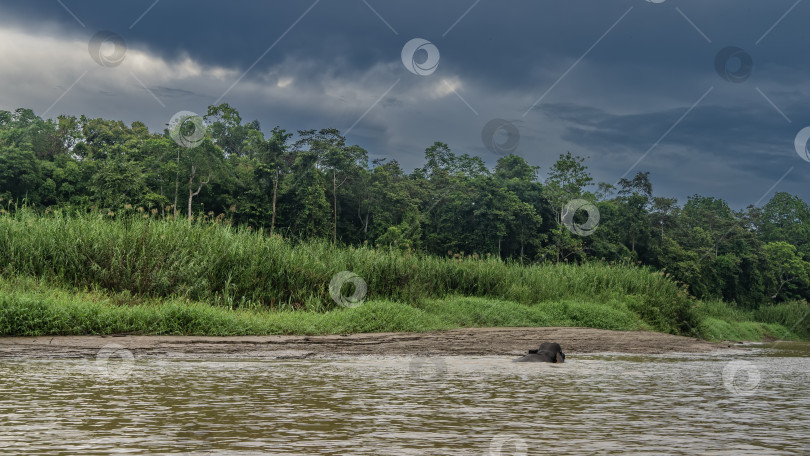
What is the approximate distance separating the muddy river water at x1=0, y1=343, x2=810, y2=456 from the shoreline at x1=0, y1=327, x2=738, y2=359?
84 cm

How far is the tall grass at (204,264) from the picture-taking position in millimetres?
14430

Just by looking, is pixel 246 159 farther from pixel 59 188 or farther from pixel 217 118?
pixel 59 188

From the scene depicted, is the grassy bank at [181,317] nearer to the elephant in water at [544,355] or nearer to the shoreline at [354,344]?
the shoreline at [354,344]

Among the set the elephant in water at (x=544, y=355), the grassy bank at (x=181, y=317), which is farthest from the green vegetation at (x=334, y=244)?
the elephant in water at (x=544, y=355)

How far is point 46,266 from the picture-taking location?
47.0 feet

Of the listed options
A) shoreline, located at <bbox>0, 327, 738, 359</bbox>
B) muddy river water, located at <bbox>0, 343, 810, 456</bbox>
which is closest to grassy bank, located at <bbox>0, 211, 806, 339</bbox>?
shoreline, located at <bbox>0, 327, 738, 359</bbox>

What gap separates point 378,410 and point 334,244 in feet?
43.7

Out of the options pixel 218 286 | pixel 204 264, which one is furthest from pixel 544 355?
pixel 204 264

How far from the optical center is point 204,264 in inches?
607

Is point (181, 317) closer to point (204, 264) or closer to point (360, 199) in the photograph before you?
point (204, 264)

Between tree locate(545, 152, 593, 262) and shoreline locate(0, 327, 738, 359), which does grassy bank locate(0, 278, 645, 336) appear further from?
tree locate(545, 152, 593, 262)

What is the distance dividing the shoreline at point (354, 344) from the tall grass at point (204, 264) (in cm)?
281

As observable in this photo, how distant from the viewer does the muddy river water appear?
15.7 ft

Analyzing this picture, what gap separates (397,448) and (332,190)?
5215 cm
